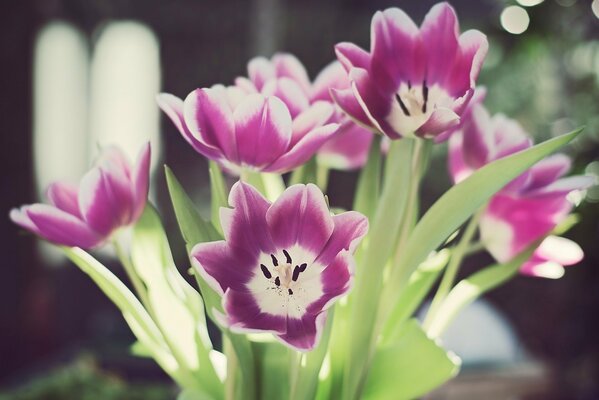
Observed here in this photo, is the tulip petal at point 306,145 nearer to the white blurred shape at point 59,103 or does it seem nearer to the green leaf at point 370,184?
the green leaf at point 370,184

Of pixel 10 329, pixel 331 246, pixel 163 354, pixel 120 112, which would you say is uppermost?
pixel 331 246

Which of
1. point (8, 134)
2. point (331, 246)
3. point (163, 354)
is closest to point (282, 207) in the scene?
point (331, 246)

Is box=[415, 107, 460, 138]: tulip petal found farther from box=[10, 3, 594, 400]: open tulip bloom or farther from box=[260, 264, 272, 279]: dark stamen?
box=[260, 264, 272, 279]: dark stamen

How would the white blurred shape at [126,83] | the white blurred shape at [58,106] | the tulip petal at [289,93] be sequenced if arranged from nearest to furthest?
the tulip petal at [289,93], the white blurred shape at [58,106], the white blurred shape at [126,83]

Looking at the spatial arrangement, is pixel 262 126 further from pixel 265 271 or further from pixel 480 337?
pixel 480 337

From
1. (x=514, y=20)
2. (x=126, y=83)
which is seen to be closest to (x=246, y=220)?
(x=514, y=20)

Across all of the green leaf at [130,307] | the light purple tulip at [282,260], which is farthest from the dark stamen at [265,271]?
the green leaf at [130,307]

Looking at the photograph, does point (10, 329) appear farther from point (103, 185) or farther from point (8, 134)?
point (103, 185)
